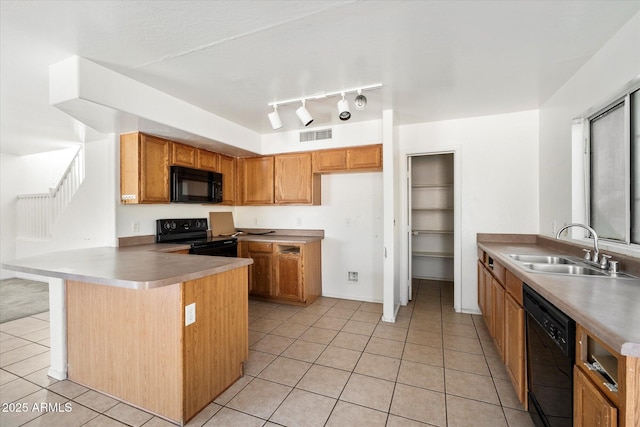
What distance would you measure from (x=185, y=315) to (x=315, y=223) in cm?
268

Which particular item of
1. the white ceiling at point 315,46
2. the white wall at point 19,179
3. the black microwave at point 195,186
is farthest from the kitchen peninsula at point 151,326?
the white wall at point 19,179

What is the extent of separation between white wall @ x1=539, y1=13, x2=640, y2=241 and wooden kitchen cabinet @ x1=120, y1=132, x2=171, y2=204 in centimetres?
395

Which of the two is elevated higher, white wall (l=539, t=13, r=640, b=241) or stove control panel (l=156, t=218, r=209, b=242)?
white wall (l=539, t=13, r=640, b=241)

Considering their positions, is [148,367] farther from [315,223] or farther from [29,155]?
[29,155]

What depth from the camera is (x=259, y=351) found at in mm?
2523

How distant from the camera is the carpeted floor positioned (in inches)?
139

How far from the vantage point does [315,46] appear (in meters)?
1.93

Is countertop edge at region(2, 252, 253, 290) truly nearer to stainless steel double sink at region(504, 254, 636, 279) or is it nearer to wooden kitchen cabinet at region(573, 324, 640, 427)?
wooden kitchen cabinet at region(573, 324, 640, 427)

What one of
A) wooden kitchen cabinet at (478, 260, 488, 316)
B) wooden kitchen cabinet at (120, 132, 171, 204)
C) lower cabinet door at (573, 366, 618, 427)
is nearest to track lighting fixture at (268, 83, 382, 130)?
wooden kitchen cabinet at (120, 132, 171, 204)

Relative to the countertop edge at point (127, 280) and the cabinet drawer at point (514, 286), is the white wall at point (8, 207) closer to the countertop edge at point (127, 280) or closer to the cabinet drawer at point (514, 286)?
the countertop edge at point (127, 280)

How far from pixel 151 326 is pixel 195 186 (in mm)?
2213

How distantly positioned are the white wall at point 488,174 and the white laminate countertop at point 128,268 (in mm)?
2752

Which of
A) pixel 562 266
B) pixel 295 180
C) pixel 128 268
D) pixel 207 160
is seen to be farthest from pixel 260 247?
pixel 562 266

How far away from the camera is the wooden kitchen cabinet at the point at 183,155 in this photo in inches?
131
